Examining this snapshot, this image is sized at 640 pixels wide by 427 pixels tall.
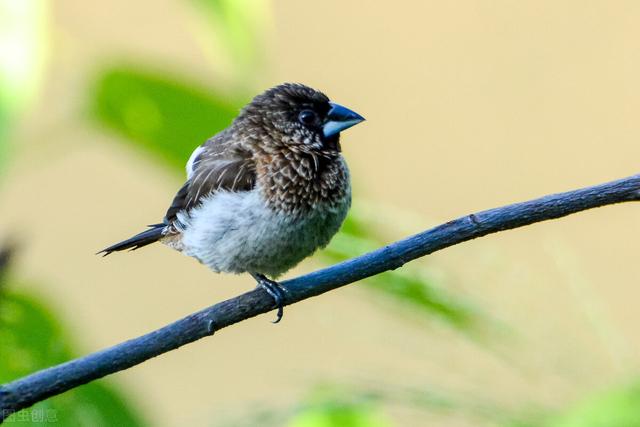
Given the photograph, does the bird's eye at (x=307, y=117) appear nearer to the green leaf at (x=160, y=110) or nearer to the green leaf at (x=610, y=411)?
the green leaf at (x=160, y=110)

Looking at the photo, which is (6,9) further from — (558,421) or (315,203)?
(558,421)

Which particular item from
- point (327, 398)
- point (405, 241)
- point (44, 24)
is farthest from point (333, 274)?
point (44, 24)

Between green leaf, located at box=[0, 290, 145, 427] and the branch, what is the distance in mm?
332

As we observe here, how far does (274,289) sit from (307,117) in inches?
19.7

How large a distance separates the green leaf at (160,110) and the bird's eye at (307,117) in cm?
23

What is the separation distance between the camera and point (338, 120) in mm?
2332

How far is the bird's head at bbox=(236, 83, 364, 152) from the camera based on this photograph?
234 centimetres

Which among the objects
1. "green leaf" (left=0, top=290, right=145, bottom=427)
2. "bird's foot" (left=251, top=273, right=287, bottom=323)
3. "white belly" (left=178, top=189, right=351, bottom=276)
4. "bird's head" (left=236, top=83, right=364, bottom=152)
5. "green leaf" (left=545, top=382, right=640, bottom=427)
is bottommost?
"green leaf" (left=0, top=290, right=145, bottom=427)

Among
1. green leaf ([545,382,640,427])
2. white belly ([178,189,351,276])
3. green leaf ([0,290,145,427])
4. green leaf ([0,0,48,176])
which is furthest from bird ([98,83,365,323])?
green leaf ([545,382,640,427])

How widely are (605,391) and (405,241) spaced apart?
38cm

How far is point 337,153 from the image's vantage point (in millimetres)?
2381

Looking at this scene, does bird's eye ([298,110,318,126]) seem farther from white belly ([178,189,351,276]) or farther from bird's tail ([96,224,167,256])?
bird's tail ([96,224,167,256])

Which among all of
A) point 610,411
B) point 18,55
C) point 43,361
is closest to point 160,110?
point 18,55

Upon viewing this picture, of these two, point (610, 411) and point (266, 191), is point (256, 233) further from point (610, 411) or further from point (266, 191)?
point (610, 411)
